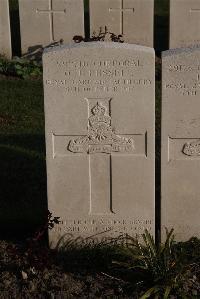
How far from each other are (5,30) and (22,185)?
19.3 feet

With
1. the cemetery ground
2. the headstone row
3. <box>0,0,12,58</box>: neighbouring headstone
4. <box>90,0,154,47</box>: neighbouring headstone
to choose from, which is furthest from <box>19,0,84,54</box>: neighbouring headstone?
the cemetery ground

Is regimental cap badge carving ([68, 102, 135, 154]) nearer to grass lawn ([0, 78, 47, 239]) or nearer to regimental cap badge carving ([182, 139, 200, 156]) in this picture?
regimental cap badge carving ([182, 139, 200, 156])

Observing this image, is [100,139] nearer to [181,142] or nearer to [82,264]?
[181,142]

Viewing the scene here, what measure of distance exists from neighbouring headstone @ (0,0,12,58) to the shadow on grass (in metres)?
4.09

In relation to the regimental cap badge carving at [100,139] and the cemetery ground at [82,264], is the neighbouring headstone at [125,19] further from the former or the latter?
the regimental cap badge carving at [100,139]

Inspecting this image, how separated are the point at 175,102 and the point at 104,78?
592 millimetres

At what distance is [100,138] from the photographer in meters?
5.01

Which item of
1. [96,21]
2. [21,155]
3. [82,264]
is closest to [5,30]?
[96,21]

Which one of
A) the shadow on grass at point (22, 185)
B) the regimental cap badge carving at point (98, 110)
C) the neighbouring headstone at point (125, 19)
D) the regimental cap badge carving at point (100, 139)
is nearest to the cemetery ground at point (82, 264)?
the shadow on grass at point (22, 185)

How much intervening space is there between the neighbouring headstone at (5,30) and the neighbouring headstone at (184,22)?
10.1ft

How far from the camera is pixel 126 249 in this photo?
4918mm

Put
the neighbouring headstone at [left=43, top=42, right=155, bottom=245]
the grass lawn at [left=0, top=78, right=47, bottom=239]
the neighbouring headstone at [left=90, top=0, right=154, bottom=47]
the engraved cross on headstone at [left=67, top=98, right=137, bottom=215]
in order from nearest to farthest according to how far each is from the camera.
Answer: the neighbouring headstone at [left=43, top=42, right=155, bottom=245] → the engraved cross on headstone at [left=67, top=98, right=137, bottom=215] → the grass lawn at [left=0, top=78, right=47, bottom=239] → the neighbouring headstone at [left=90, top=0, right=154, bottom=47]

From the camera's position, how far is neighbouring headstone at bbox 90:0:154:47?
1196cm

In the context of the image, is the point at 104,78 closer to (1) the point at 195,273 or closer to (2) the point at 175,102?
(2) the point at 175,102
